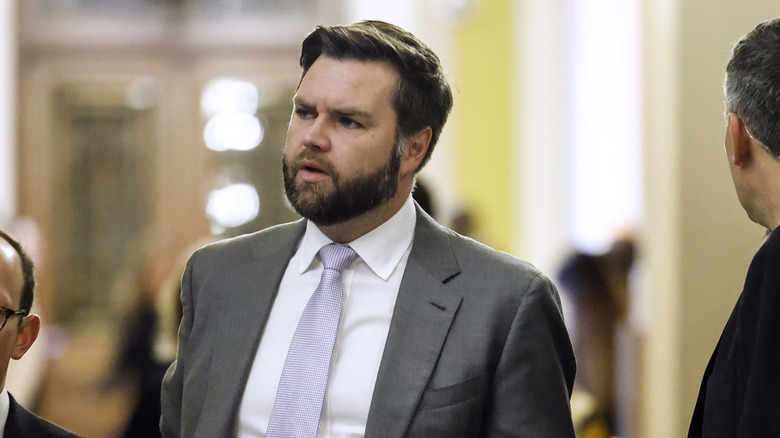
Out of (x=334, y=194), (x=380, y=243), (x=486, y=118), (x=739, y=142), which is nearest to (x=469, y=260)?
(x=380, y=243)

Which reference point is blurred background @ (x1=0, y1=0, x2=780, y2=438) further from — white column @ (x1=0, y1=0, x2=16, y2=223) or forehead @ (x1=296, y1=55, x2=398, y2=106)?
forehead @ (x1=296, y1=55, x2=398, y2=106)

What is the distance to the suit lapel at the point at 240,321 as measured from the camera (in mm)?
1961

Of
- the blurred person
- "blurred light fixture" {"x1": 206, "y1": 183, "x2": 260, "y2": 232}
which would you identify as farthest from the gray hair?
"blurred light fixture" {"x1": 206, "y1": 183, "x2": 260, "y2": 232}

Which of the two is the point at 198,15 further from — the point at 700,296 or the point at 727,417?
the point at 727,417

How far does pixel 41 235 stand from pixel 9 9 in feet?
5.71

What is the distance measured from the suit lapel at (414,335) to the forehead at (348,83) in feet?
1.02

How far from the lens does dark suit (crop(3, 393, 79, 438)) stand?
1.96 metres

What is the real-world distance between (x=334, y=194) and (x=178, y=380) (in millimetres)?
546

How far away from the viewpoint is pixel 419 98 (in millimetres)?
2123

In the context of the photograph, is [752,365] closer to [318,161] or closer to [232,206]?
[318,161]

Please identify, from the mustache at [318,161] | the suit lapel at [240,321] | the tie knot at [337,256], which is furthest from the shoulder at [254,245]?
the mustache at [318,161]

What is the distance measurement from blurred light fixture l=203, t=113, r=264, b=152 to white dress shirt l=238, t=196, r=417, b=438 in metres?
5.98

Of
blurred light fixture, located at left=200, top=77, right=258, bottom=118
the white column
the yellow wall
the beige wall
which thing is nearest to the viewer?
the beige wall

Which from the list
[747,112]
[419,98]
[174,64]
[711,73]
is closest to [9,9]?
[174,64]
